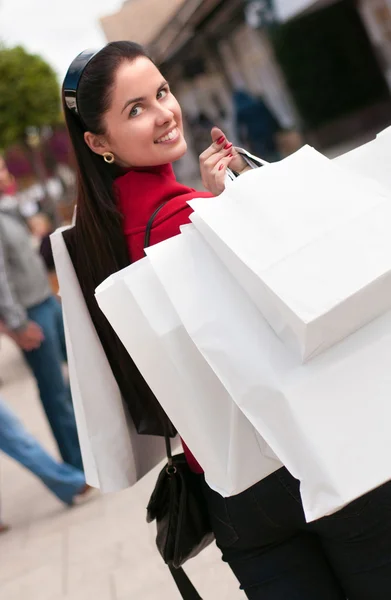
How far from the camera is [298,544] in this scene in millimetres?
1855

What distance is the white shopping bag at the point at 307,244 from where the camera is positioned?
1.39m

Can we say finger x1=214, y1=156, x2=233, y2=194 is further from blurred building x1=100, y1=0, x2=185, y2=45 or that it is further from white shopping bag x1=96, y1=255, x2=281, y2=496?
blurred building x1=100, y1=0, x2=185, y2=45

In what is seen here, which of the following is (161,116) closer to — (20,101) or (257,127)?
(257,127)

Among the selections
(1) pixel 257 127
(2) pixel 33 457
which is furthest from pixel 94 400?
(1) pixel 257 127

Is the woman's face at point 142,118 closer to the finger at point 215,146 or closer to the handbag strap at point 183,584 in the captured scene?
the finger at point 215,146

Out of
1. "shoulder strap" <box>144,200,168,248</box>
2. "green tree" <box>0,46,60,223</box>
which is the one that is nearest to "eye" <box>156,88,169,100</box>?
"shoulder strap" <box>144,200,168,248</box>

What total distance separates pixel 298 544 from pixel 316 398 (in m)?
0.57

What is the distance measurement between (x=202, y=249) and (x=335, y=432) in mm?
410

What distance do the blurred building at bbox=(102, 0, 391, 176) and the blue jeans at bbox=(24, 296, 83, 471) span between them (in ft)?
35.1

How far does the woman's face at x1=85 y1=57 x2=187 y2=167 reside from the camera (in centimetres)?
181

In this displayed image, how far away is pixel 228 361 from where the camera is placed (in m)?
1.47

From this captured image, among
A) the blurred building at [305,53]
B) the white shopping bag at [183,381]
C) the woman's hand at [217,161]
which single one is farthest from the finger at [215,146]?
the blurred building at [305,53]

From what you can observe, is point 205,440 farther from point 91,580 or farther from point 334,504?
point 91,580

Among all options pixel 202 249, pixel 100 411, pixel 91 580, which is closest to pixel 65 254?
pixel 100 411
